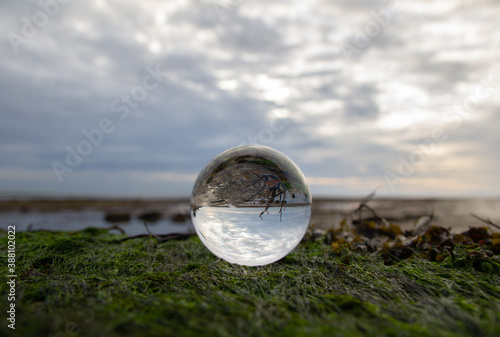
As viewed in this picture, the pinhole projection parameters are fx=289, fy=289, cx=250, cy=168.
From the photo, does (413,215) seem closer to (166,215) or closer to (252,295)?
(166,215)

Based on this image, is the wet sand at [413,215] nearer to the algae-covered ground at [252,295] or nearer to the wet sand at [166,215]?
the wet sand at [166,215]

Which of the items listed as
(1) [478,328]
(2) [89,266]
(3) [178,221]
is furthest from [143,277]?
(3) [178,221]

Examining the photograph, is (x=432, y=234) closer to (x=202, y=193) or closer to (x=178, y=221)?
(x=202, y=193)

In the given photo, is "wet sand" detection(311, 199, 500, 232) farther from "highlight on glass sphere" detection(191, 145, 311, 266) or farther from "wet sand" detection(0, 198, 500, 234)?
"highlight on glass sphere" detection(191, 145, 311, 266)

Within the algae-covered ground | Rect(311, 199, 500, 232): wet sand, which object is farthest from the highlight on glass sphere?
Rect(311, 199, 500, 232): wet sand

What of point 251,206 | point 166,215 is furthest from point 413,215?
point 251,206

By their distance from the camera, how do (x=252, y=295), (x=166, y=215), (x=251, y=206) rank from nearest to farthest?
(x=252, y=295), (x=251, y=206), (x=166, y=215)

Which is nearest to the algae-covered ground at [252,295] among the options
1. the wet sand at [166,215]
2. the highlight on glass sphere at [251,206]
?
the highlight on glass sphere at [251,206]
